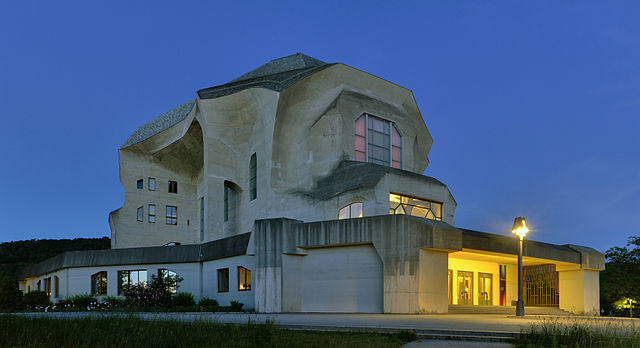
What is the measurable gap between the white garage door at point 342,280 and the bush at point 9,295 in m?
20.3

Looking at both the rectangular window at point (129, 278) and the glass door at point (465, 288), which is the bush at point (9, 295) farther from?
the glass door at point (465, 288)

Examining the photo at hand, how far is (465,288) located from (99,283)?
24.1m

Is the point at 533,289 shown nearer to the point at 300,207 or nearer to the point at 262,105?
the point at 300,207

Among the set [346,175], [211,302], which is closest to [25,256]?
[211,302]

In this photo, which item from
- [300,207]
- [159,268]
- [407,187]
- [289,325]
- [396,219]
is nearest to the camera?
[289,325]

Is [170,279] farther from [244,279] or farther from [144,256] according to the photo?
[244,279]

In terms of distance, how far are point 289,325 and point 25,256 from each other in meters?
86.3

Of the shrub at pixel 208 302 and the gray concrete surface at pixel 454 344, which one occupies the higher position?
the gray concrete surface at pixel 454 344

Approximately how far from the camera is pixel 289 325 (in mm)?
15117

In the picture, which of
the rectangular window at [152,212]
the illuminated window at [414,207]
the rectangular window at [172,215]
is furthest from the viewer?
the rectangular window at [172,215]

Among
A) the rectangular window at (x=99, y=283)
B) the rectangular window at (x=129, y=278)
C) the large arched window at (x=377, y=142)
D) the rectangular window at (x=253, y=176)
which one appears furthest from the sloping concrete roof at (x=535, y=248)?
the rectangular window at (x=99, y=283)

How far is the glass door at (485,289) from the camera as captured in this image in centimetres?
3356

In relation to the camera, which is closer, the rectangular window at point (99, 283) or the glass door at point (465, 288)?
the glass door at point (465, 288)

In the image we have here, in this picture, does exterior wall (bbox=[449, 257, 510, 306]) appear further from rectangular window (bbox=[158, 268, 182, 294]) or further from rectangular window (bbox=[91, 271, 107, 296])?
rectangular window (bbox=[91, 271, 107, 296])
